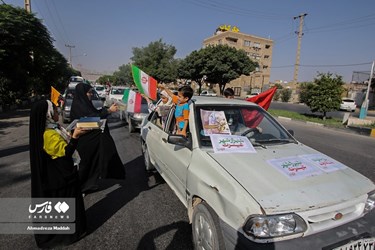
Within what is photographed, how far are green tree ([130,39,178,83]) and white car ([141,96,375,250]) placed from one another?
3837 cm

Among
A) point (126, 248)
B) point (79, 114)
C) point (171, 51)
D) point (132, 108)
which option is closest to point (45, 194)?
point (126, 248)

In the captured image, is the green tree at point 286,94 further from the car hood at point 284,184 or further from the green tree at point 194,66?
the car hood at point 284,184

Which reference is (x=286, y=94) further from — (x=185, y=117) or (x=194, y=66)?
(x=185, y=117)

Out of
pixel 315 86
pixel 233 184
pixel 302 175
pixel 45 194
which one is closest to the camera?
pixel 233 184

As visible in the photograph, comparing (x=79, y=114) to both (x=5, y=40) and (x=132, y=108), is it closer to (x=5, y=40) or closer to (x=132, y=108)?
(x=132, y=108)

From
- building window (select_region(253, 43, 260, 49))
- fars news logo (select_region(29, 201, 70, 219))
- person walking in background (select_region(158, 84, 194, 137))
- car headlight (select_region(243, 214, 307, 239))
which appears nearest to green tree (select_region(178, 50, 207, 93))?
person walking in background (select_region(158, 84, 194, 137))

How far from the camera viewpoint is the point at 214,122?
10.2 feet

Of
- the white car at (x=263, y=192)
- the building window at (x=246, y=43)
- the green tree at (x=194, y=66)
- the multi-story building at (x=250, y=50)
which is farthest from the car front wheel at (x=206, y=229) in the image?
the building window at (x=246, y=43)

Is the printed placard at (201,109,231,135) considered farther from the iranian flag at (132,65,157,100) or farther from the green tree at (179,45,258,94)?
the green tree at (179,45,258,94)

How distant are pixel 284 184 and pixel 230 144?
789mm

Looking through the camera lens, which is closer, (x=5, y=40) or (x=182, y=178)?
(x=182, y=178)

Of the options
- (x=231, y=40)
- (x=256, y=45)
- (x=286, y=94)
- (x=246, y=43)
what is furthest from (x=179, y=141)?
(x=256, y=45)

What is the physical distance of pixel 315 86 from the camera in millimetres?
15398

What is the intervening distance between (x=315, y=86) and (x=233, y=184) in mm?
15836
